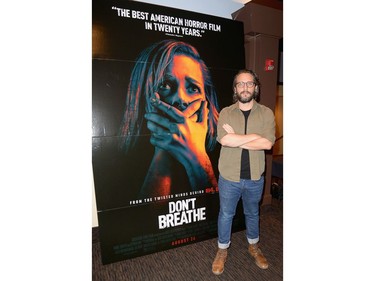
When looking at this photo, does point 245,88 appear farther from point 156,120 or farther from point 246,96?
point 156,120

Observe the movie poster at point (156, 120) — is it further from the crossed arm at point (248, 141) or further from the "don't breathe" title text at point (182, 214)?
the crossed arm at point (248, 141)

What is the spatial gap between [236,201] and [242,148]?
1.62ft

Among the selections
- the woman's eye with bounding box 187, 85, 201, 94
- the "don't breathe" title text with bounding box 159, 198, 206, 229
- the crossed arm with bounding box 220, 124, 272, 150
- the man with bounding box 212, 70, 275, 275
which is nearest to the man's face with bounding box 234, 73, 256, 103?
the man with bounding box 212, 70, 275, 275

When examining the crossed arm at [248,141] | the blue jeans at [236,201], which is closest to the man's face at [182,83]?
the crossed arm at [248,141]

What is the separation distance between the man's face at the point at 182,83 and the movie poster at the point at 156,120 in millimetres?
11

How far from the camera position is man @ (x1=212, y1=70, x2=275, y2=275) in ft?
6.46

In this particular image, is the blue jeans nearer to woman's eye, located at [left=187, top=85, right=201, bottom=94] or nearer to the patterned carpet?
the patterned carpet

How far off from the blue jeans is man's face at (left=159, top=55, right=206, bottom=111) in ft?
3.09

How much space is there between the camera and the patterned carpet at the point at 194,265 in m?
2.01

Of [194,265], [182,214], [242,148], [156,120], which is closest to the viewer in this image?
[242,148]

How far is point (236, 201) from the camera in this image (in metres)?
2.11

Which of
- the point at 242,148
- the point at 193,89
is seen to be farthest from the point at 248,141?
the point at 193,89
